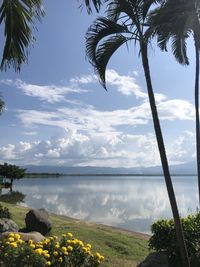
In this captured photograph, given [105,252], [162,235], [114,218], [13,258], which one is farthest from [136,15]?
[114,218]

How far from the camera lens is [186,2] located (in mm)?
8570

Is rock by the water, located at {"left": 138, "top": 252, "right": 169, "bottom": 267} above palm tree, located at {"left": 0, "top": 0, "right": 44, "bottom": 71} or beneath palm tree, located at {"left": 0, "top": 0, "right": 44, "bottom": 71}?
beneath

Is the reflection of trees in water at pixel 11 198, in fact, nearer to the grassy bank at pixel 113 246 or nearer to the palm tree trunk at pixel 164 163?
the grassy bank at pixel 113 246

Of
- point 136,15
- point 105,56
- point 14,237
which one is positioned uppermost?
point 136,15

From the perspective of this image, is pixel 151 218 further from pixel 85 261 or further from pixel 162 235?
pixel 85 261

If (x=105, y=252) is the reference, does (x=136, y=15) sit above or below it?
above

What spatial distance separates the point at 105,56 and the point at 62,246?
440 cm

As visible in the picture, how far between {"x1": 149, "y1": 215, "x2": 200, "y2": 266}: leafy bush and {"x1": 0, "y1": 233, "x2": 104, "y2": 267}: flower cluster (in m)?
2.55

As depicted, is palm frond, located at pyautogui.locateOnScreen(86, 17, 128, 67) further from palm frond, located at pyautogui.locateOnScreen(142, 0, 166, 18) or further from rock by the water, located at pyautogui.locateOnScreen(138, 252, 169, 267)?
rock by the water, located at pyautogui.locateOnScreen(138, 252, 169, 267)

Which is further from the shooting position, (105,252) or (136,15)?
(105,252)

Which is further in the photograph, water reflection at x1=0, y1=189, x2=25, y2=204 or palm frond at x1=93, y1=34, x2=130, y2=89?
water reflection at x1=0, y1=189, x2=25, y2=204

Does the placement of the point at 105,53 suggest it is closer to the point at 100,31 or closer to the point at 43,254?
the point at 100,31

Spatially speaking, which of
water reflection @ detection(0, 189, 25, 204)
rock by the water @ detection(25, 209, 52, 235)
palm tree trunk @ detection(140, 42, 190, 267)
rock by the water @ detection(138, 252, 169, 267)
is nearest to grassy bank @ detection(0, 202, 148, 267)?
rock by the water @ detection(25, 209, 52, 235)

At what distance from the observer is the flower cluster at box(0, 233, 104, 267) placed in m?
6.11
